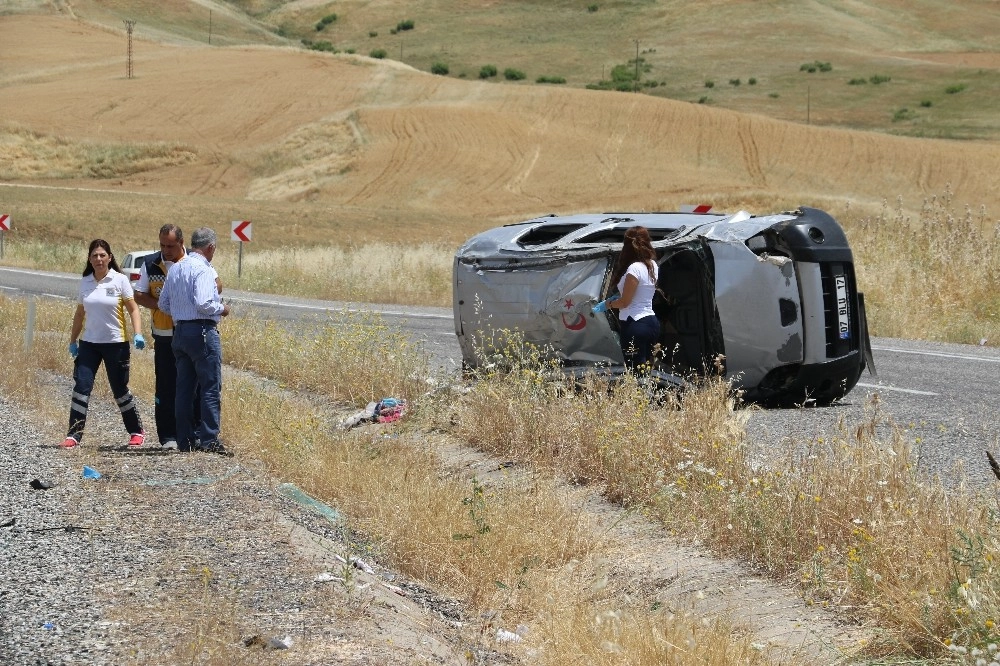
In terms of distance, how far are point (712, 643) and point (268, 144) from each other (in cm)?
7138

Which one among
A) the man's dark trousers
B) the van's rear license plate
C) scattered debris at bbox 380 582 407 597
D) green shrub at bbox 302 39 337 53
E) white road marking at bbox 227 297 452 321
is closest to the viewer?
scattered debris at bbox 380 582 407 597

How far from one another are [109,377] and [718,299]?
514 cm

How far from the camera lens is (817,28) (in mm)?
140750

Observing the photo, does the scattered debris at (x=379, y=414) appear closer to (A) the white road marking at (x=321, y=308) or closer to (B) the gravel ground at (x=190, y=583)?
(B) the gravel ground at (x=190, y=583)

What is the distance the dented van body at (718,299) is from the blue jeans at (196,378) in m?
2.45

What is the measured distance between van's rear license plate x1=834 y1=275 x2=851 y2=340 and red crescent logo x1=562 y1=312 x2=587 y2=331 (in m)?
2.28

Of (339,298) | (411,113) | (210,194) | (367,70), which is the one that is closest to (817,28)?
(367,70)

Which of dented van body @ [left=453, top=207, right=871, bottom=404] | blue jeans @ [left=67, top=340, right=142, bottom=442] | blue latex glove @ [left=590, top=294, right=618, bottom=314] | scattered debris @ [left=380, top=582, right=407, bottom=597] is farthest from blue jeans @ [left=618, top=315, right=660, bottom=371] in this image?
scattered debris @ [left=380, top=582, right=407, bottom=597]

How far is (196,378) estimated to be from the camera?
32.0ft

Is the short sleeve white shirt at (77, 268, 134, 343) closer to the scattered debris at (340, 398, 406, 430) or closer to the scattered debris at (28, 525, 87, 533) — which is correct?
the scattered debris at (340, 398, 406, 430)

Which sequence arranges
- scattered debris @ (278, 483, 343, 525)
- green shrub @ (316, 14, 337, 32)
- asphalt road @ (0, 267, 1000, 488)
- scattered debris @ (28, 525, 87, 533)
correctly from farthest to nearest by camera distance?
1. green shrub @ (316, 14, 337, 32)
2. asphalt road @ (0, 267, 1000, 488)
3. scattered debris @ (278, 483, 343, 525)
4. scattered debris @ (28, 525, 87, 533)

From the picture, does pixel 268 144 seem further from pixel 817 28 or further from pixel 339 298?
pixel 817 28

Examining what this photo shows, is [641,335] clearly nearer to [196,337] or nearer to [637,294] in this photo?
[637,294]

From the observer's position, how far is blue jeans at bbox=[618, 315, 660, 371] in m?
10.6
